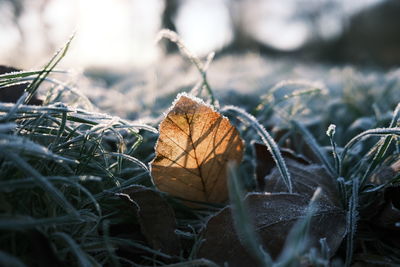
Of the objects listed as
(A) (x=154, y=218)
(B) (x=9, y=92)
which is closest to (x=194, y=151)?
(A) (x=154, y=218)

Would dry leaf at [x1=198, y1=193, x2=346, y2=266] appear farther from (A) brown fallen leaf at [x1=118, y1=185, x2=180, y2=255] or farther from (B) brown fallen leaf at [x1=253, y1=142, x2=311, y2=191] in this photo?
(B) brown fallen leaf at [x1=253, y1=142, x2=311, y2=191]

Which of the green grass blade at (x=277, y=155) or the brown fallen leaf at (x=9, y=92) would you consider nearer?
the green grass blade at (x=277, y=155)

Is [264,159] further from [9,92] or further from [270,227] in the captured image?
[9,92]

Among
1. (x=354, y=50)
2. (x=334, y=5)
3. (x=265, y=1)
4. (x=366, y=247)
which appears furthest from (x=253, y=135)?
(x=265, y=1)

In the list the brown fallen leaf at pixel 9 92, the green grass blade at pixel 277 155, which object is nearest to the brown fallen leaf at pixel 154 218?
the green grass blade at pixel 277 155

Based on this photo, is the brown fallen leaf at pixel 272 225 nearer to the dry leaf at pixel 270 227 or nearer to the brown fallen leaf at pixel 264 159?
the dry leaf at pixel 270 227

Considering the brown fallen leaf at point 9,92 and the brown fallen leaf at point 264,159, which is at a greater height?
the brown fallen leaf at point 9,92
